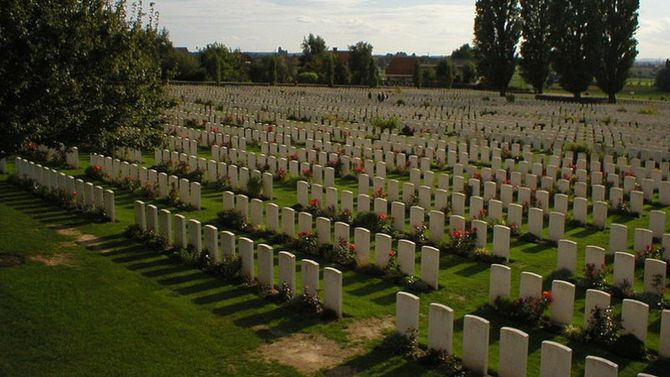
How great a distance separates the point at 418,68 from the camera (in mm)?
74062

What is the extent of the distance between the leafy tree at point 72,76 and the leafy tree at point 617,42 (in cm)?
4838

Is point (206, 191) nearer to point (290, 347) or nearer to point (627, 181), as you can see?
point (290, 347)

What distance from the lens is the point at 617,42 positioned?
52031 mm

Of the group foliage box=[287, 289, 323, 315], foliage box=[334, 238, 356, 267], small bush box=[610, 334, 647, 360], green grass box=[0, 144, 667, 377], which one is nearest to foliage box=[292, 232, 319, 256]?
foliage box=[334, 238, 356, 267]

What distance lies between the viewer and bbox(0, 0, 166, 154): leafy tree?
897 cm

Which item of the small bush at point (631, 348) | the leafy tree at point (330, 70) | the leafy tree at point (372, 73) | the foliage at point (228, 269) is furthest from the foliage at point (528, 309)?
the leafy tree at point (372, 73)

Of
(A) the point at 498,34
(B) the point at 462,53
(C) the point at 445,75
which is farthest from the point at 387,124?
(B) the point at 462,53

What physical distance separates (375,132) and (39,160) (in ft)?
40.0

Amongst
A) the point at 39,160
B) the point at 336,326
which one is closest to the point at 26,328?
the point at 336,326

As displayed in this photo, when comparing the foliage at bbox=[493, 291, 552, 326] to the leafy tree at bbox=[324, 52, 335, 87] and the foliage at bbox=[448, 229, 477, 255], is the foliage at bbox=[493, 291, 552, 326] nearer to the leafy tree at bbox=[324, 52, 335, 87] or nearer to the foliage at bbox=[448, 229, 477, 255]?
the foliage at bbox=[448, 229, 477, 255]

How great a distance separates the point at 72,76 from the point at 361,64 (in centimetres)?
6465

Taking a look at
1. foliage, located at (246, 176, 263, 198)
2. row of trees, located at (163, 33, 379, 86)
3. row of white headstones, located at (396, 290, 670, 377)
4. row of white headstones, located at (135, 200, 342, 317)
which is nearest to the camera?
row of white headstones, located at (396, 290, 670, 377)

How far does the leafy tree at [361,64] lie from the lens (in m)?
71.9

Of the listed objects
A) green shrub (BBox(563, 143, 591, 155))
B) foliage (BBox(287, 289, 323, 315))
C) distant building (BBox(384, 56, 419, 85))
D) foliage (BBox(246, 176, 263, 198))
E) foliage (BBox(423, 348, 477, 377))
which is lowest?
foliage (BBox(423, 348, 477, 377))
